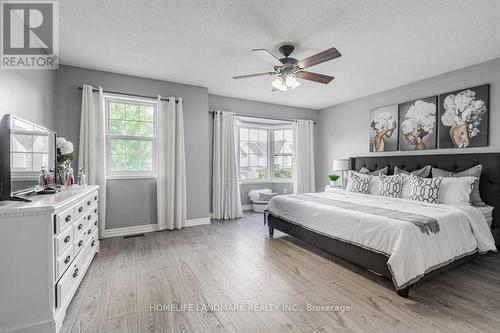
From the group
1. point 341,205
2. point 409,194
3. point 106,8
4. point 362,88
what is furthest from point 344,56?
point 106,8

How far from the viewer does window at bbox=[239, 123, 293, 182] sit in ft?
19.6

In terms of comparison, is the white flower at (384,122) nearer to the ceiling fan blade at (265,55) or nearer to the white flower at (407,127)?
the white flower at (407,127)

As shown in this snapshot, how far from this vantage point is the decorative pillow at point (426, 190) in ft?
9.89

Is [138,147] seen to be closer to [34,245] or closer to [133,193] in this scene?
[133,193]

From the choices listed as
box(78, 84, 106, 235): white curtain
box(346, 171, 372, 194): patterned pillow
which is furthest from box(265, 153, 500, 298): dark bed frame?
box(78, 84, 106, 235): white curtain

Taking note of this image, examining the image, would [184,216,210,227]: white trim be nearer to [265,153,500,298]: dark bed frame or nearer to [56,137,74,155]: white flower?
[265,153,500,298]: dark bed frame

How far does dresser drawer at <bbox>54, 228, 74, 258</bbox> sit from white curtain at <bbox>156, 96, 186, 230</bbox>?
202cm

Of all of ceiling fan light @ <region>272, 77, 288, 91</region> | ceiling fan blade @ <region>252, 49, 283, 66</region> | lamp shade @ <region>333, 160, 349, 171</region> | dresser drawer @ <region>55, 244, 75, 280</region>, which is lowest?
dresser drawer @ <region>55, 244, 75, 280</region>

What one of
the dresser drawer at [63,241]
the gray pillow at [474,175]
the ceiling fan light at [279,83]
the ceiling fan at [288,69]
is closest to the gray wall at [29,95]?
the dresser drawer at [63,241]

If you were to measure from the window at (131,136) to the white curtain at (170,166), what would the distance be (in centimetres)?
19

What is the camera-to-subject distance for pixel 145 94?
389 cm

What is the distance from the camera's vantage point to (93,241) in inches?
109

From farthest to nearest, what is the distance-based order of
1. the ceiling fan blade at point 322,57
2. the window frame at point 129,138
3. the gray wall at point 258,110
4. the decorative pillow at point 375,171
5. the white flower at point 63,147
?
the gray wall at point 258,110 < the decorative pillow at point 375,171 < the window frame at point 129,138 < the white flower at point 63,147 < the ceiling fan blade at point 322,57

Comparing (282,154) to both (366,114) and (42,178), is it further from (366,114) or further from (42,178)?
(42,178)
